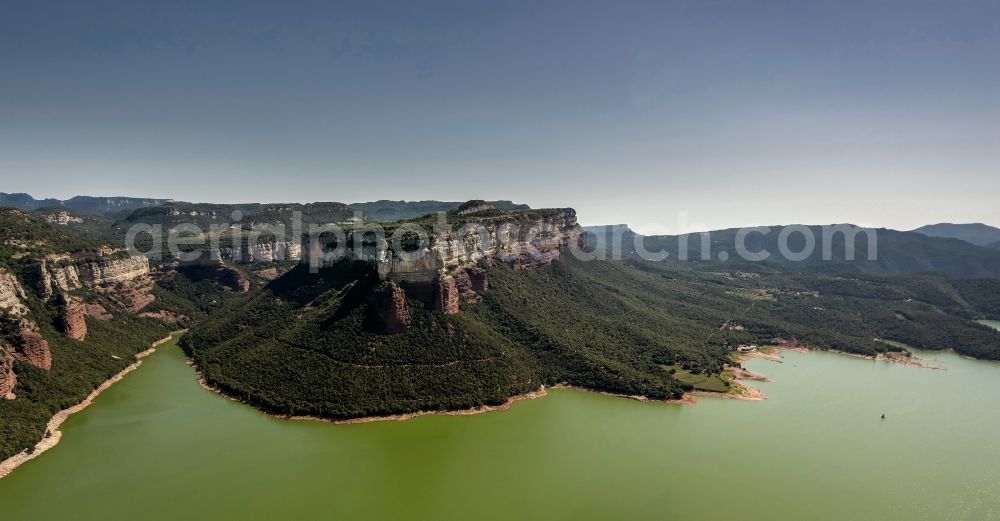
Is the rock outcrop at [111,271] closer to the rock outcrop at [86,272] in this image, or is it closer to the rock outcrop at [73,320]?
the rock outcrop at [86,272]

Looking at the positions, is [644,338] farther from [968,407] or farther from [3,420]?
[3,420]

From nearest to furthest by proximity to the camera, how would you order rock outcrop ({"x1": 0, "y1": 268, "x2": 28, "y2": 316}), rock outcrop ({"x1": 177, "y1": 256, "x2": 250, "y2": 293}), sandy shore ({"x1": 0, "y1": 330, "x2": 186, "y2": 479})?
sandy shore ({"x1": 0, "y1": 330, "x2": 186, "y2": 479}) → rock outcrop ({"x1": 0, "y1": 268, "x2": 28, "y2": 316}) → rock outcrop ({"x1": 177, "y1": 256, "x2": 250, "y2": 293})

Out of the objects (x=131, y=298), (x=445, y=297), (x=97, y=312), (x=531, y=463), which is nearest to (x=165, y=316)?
(x=131, y=298)

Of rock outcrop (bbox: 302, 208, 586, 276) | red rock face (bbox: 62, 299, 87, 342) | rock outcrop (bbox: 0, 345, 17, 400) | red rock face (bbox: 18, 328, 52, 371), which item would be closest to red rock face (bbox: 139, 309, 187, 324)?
red rock face (bbox: 62, 299, 87, 342)

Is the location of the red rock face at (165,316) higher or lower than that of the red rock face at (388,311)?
lower

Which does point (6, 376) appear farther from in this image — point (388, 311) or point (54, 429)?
→ point (388, 311)

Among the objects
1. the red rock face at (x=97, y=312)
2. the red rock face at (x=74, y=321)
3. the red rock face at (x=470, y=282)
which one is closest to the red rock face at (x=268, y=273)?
the red rock face at (x=97, y=312)

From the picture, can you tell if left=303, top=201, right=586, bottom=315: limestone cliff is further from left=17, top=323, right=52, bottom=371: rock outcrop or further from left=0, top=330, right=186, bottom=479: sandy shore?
left=17, top=323, right=52, bottom=371: rock outcrop
